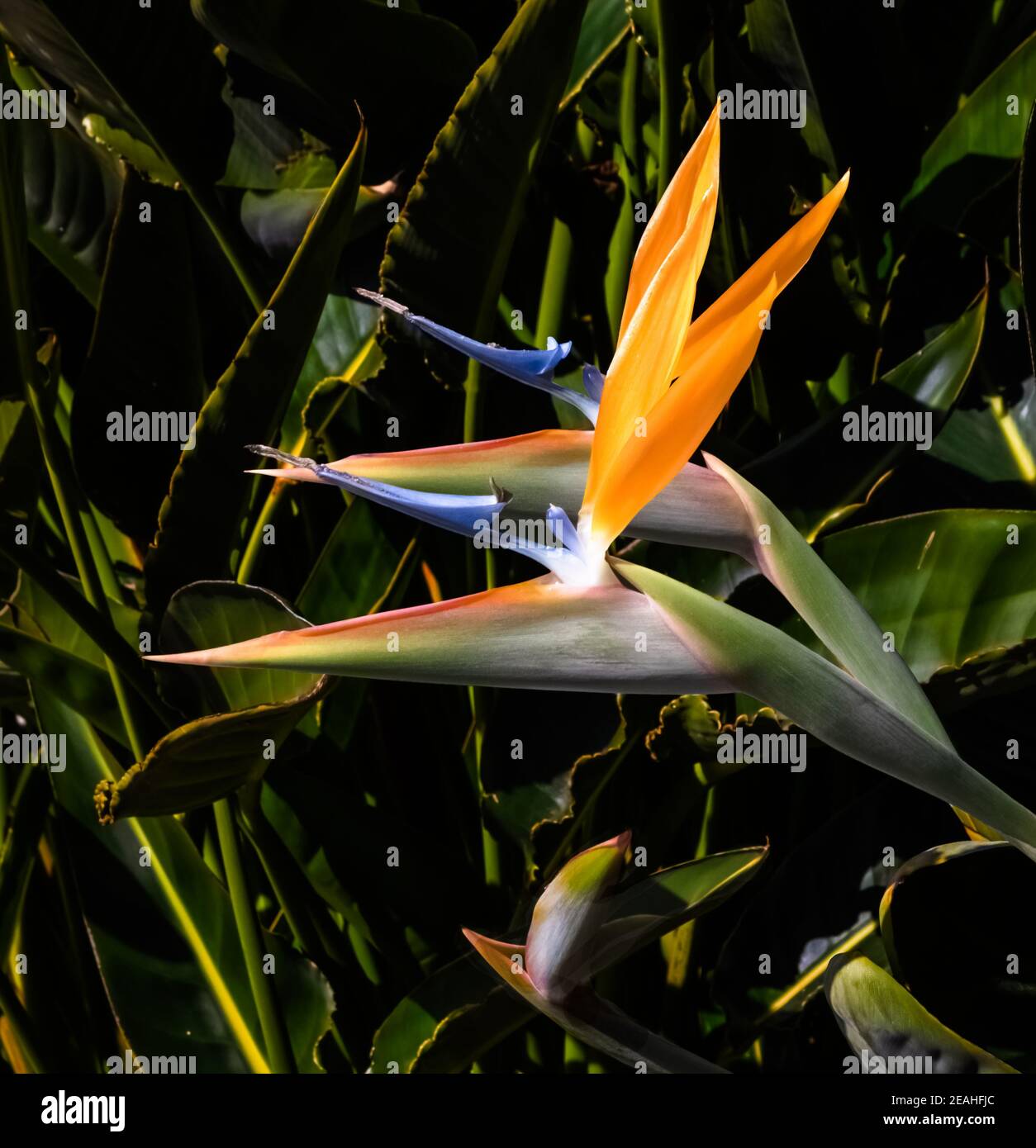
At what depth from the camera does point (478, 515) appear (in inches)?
12.4

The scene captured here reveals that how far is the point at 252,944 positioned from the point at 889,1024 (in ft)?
1.49

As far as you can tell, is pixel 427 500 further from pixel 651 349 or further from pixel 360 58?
pixel 360 58

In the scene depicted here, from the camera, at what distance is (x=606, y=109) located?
0.96 metres

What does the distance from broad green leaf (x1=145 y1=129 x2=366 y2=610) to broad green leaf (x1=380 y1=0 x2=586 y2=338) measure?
0.06 meters

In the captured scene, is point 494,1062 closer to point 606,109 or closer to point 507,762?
point 507,762

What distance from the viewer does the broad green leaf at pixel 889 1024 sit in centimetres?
43

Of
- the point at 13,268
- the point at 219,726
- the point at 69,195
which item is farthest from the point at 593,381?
the point at 69,195

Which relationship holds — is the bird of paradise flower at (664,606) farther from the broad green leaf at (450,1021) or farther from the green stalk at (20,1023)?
the green stalk at (20,1023)

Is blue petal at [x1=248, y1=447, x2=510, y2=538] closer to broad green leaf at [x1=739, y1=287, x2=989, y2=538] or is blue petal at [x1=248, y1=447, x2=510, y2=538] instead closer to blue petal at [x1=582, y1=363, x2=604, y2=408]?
blue petal at [x1=582, y1=363, x2=604, y2=408]

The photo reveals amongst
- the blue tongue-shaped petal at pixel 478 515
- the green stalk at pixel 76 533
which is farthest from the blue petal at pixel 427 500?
the green stalk at pixel 76 533

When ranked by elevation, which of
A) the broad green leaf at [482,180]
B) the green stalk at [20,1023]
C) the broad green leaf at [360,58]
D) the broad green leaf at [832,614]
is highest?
the broad green leaf at [360,58]

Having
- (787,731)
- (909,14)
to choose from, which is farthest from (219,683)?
(909,14)

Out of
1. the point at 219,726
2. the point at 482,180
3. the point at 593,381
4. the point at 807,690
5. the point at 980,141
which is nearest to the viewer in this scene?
the point at 807,690

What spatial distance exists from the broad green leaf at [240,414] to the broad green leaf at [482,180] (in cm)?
6
